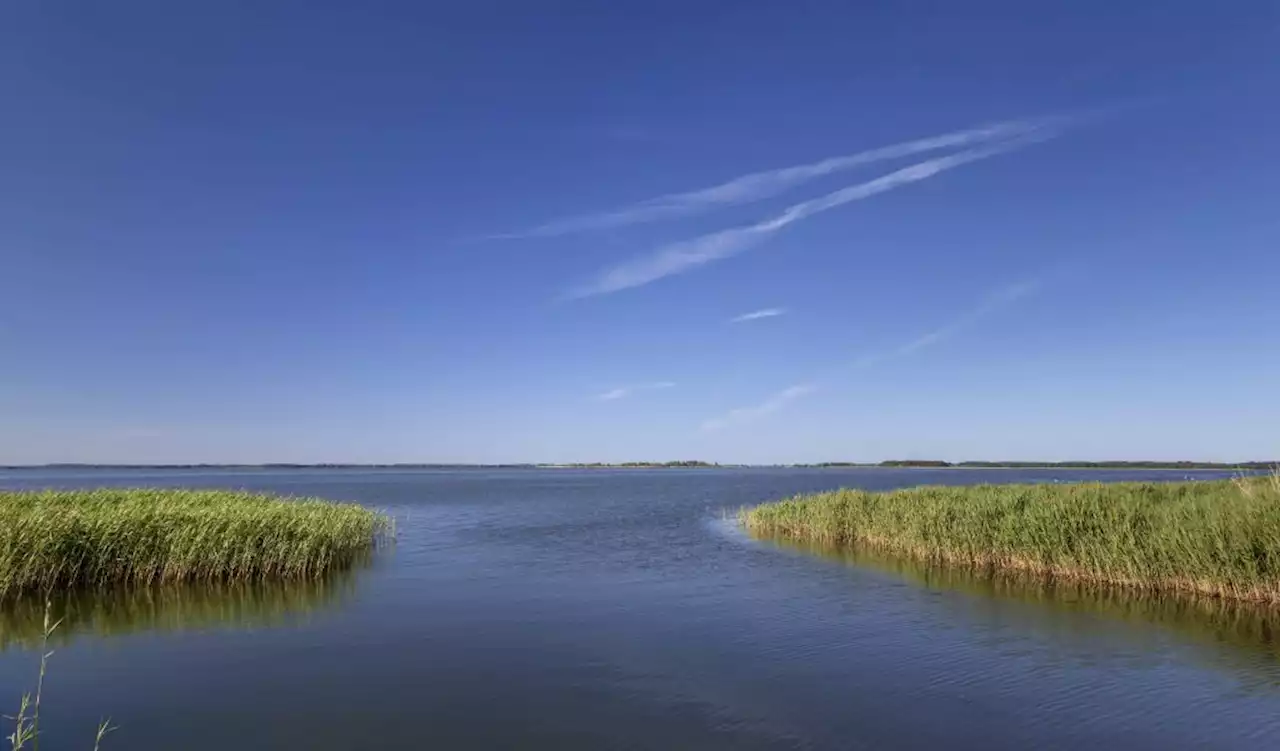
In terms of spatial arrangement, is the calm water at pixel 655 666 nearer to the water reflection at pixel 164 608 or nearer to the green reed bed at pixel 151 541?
the water reflection at pixel 164 608

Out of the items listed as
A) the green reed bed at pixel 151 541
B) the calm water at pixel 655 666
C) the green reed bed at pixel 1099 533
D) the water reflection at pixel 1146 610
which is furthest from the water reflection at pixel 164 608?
the green reed bed at pixel 1099 533

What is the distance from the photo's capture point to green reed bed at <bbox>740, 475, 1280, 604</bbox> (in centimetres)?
1580

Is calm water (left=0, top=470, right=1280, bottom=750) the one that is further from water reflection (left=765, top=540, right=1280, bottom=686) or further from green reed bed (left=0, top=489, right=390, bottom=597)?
green reed bed (left=0, top=489, right=390, bottom=597)

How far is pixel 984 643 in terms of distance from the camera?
13.9m

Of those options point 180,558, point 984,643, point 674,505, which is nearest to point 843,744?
point 984,643

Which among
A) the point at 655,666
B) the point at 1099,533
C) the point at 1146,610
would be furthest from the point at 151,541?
the point at 1099,533

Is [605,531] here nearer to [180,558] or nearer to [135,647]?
[180,558]

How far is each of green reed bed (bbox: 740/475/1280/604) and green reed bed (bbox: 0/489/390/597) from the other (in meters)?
19.1

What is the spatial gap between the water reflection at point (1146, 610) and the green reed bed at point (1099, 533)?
511 mm

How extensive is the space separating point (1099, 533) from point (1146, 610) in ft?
10.9

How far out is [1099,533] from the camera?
62.9 ft

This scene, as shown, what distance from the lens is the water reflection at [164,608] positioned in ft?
48.8

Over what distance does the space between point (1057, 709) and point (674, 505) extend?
140 feet

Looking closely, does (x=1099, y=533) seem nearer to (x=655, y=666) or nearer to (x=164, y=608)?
(x=655, y=666)
